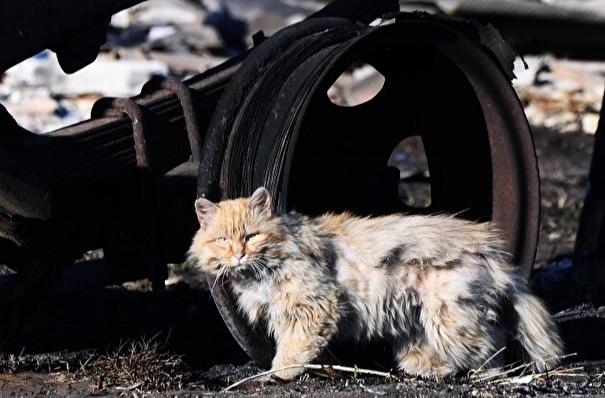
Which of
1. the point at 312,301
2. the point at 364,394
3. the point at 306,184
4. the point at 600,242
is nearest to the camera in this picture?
the point at 364,394

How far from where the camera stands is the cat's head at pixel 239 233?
513 centimetres

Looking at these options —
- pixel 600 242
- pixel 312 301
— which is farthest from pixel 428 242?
pixel 600 242

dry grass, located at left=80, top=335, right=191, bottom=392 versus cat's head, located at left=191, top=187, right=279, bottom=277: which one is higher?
cat's head, located at left=191, top=187, right=279, bottom=277

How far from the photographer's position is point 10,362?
565cm

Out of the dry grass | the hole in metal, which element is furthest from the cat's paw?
the hole in metal

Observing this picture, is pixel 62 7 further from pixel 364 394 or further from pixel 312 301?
pixel 364 394

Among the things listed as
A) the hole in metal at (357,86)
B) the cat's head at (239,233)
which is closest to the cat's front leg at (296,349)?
the cat's head at (239,233)

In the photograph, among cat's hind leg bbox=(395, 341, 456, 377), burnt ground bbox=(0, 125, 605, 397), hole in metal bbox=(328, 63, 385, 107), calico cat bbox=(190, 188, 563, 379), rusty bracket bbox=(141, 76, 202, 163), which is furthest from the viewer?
hole in metal bbox=(328, 63, 385, 107)

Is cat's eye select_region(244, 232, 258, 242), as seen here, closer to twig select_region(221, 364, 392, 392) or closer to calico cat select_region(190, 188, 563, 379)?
calico cat select_region(190, 188, 563, 379)

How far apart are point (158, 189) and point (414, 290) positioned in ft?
4.55

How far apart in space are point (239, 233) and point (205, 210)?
197 mm

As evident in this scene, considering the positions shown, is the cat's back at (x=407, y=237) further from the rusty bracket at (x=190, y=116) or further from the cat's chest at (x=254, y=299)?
the rusty bracket at (x=190, y=116)

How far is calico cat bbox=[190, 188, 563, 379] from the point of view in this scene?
5191 millimetres

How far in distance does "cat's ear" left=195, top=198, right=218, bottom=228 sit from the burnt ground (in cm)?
78
